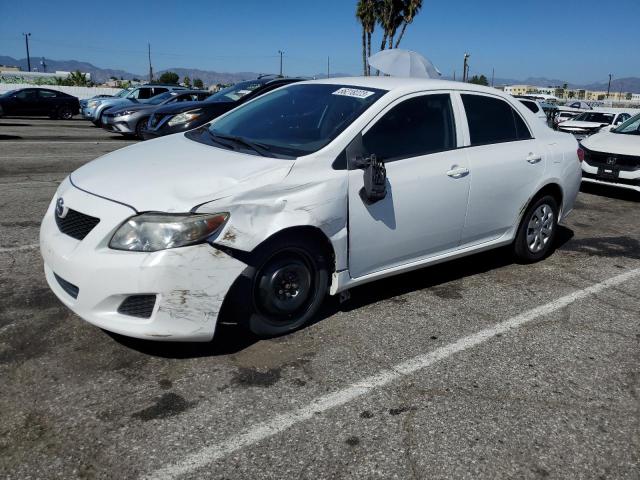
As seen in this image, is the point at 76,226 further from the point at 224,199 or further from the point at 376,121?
the point at 376,121

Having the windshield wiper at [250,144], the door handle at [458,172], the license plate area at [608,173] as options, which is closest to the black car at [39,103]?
the license plate area at [608,173]

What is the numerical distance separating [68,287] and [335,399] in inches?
63.6

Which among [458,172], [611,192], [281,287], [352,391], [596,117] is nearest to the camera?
[352,391]

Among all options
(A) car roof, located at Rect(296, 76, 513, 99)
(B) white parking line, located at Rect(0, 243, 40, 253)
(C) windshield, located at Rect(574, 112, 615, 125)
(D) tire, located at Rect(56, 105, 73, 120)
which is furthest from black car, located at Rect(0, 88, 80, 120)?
(A) car roof, located at Rect(296, 76, 513, 99)

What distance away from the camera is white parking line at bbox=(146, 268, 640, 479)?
2.49 meters

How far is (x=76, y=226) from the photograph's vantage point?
323cm

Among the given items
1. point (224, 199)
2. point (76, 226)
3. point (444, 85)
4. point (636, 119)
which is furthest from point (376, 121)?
point (636, 119)

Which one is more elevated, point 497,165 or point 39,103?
point 39,103

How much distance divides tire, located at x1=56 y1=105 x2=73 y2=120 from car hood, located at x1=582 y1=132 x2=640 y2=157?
837 inches

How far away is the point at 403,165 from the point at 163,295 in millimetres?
1868

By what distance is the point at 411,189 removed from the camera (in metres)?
3.96

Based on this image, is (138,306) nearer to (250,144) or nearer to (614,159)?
(250,144)

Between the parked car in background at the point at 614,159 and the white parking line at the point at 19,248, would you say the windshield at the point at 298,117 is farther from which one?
the parked car in background at the point at 614,159

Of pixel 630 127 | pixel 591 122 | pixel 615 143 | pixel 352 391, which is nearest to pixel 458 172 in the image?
pixel 352 391
